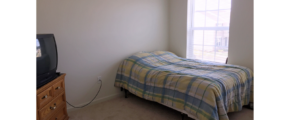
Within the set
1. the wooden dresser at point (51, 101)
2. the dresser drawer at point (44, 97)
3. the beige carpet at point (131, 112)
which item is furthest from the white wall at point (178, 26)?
the dresser drawer at point (44, 97)

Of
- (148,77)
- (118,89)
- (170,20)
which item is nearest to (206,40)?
(170,20)

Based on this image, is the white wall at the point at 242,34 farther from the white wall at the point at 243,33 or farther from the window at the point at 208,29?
the window at the point at 208,29

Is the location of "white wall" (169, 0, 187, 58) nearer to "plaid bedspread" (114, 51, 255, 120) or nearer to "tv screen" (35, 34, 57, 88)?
"plaid bedspread" (114, 51, 255, 120)

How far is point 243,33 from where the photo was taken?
274cm

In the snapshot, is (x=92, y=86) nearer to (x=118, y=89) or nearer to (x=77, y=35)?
(x=118, y=89)

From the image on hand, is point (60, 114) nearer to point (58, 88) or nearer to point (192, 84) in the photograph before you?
point (58, 88)

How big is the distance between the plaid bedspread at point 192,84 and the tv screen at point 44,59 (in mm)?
1126

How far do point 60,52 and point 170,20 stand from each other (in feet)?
7.19

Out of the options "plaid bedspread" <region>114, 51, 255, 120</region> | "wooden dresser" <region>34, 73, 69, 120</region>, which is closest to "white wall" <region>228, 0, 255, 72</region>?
"plaid bedspread" <region>114, 51, 255, 120</region>

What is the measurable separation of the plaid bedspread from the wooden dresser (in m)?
0.98

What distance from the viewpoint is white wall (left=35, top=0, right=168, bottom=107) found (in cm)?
240

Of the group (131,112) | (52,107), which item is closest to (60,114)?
(52,107)
